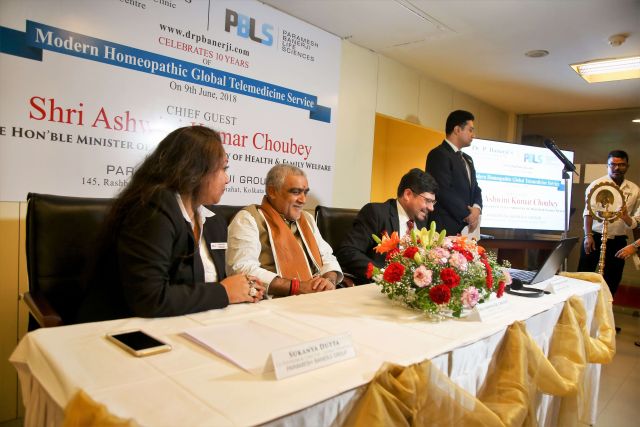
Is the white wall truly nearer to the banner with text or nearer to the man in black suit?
the banner with text

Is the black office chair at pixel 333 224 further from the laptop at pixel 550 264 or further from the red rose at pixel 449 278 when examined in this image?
the red rose at pixel 449 278

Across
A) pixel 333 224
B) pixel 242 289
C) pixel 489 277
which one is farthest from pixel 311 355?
pixel 333 224

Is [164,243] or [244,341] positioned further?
[164,243]

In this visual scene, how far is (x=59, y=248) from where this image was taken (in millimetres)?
1631

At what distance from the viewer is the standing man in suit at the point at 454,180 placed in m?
3.32

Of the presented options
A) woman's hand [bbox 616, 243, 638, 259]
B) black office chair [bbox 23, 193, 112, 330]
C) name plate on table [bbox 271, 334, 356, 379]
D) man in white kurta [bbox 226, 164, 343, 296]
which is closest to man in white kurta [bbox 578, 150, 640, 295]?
woman's hand [bbox 616, 243, 638, 259]

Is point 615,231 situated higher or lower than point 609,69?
lower

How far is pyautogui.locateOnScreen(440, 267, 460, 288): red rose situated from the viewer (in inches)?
52.2

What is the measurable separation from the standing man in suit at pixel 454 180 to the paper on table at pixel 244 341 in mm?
2442

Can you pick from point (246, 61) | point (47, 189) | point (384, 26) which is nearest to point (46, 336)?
point (47, 189)

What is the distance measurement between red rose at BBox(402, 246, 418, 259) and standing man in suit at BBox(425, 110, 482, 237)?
76.8 inches

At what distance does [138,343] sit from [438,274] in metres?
0.88

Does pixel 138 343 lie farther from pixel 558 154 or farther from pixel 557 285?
pixel 558 154

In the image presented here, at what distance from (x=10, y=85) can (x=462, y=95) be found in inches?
179
